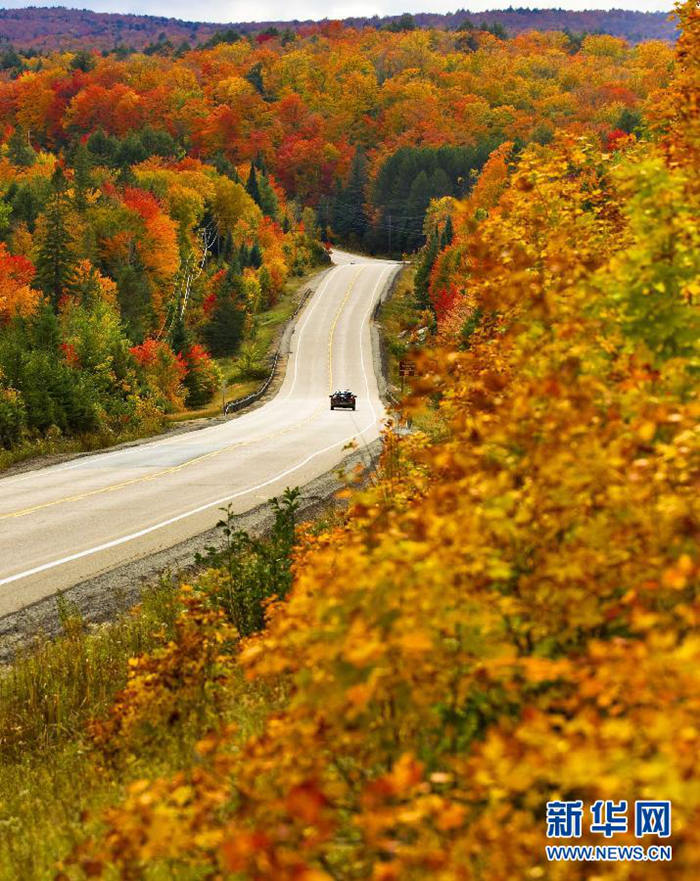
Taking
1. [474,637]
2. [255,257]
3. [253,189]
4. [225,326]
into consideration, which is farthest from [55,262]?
[474,637]

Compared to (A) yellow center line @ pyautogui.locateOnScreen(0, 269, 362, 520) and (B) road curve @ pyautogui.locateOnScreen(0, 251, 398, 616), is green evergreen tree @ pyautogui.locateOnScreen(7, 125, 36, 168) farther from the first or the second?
(A) yellow center line @ pyautogui.locateOnScreen(0, 269, 362, 520)

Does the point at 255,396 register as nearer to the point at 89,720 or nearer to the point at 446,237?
the point at 446,237

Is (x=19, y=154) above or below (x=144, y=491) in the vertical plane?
above

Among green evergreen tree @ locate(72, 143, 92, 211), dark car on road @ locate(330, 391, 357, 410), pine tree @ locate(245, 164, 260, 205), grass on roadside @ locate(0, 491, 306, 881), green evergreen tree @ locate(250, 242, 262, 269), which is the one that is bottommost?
dark car on road @ locate(330, 391, 357, 410)

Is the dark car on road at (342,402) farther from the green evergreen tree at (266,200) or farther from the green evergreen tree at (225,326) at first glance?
the green evergreen tree at (266,200)

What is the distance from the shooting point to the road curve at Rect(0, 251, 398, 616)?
13250mm

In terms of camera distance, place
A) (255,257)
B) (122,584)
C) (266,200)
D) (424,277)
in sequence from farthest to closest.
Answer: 1. (266,200)
2. (255,257)
3. (424,277)
4. (122,584)

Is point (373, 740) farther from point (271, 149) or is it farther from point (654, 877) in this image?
point (271, 149)

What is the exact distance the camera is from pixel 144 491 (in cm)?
1938

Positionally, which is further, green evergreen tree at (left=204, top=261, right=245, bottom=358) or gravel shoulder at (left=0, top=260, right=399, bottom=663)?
green evergreen tree at (left=204, top=261, right=245, bottom=358)

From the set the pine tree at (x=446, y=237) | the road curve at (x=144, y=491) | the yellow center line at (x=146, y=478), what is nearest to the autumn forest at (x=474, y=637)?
the road curve at (x=144, y=491)

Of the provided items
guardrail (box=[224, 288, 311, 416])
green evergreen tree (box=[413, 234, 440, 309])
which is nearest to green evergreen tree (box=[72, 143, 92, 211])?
guardrail (box=[224, 288, 311, 416])

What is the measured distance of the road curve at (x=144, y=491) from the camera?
13.2m

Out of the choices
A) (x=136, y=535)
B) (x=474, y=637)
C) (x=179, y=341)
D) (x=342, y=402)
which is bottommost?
(x=342, y=402)
